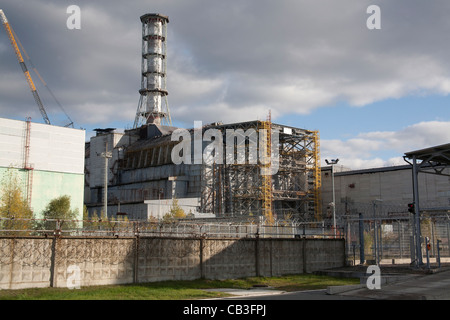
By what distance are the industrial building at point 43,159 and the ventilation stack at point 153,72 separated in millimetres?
40894

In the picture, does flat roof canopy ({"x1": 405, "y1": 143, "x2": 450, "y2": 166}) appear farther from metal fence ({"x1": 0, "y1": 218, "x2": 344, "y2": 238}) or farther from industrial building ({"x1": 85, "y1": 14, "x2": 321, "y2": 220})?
industrial building ({"x1": 85, "y1": 14, "x2": 321, "y2": 220})

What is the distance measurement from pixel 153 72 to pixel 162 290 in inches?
3781

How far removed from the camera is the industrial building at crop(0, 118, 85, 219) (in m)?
69.8

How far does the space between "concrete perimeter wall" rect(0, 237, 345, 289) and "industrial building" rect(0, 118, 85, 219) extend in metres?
43.6

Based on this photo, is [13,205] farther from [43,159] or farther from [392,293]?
[392,293]

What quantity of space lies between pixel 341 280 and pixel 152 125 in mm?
80713

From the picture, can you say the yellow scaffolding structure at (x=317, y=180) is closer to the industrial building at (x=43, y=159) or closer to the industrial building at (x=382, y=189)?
the industrial building at (x=382, y=189)

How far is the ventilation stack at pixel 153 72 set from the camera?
117m

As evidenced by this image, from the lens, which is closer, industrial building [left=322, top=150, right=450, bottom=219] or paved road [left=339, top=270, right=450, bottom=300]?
paved road [left=339, top=270, right=450, bottom=300]

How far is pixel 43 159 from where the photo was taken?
7275 centimetres

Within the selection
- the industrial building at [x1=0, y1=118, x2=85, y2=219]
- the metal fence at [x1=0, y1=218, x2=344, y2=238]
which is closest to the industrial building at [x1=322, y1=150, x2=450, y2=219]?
the metal fence at [x1=0, y1=218, x2=344, y2=238]

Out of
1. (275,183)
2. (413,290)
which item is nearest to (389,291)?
(413,290)

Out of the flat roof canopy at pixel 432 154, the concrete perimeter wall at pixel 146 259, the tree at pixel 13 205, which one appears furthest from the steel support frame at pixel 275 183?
the flat roof canopy at pixel 432 154
